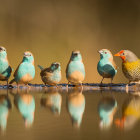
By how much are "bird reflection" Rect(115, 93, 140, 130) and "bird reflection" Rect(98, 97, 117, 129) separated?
0.03m

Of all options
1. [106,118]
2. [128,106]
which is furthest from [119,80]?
[106,118]

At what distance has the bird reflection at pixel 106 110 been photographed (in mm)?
812

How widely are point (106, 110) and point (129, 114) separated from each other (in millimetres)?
86

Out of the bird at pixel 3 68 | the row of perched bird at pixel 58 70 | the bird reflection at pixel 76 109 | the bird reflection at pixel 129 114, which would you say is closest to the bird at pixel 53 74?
the row of perched bird at pixel 58 70

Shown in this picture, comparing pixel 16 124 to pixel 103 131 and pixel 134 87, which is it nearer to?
pixel 103 131

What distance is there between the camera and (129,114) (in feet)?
3.05

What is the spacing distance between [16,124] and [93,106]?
35 cm

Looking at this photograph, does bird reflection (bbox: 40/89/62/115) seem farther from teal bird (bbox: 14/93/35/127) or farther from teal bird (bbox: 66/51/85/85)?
teal bird (bbox: 66/51/85/85)

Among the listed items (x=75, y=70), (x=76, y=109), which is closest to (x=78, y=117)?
(x=76, y=109)

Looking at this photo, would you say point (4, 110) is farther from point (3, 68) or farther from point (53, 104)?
point (3, 68)

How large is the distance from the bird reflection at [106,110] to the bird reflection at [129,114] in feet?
0.09

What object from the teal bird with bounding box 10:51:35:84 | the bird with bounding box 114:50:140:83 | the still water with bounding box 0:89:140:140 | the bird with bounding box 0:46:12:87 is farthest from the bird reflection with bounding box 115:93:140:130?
the bird with bounding box 0:46:12:87

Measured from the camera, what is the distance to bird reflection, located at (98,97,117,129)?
0.81 meters

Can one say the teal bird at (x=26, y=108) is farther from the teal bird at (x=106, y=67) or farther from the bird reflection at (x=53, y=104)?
the teal bird at (x=106, y=67)
